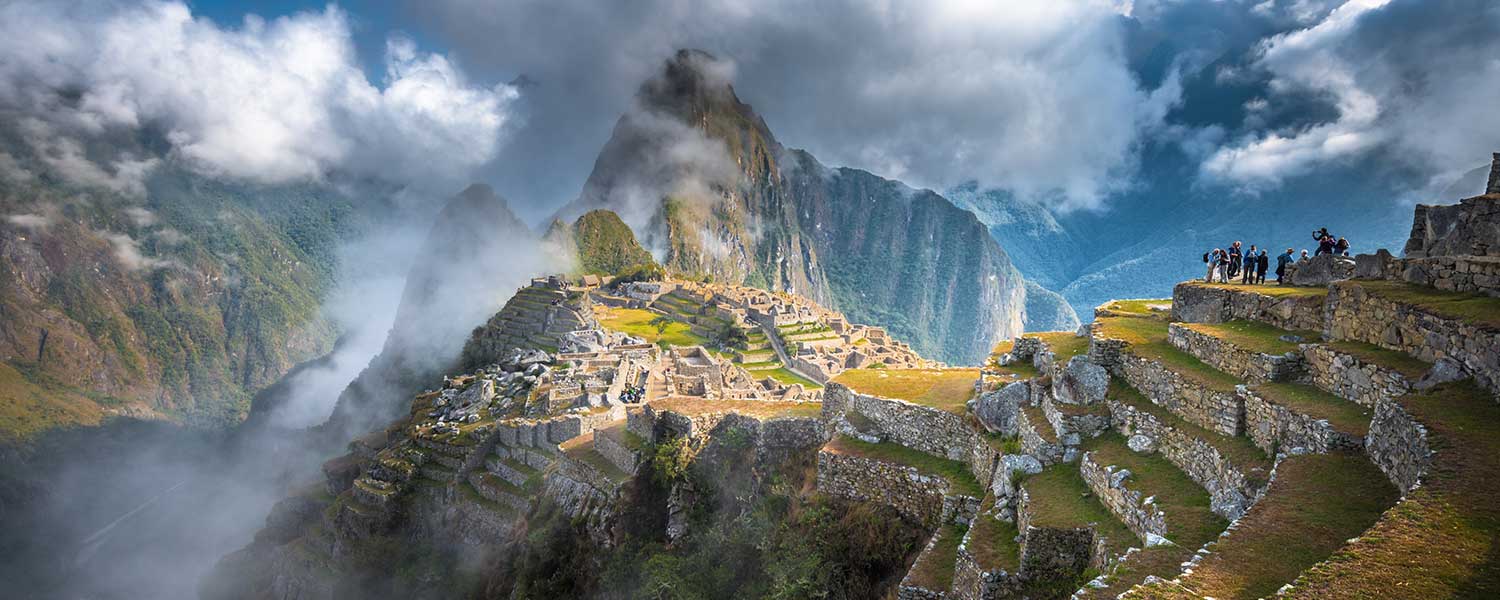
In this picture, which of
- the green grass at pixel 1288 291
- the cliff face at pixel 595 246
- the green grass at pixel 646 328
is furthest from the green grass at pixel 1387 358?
the cliff face at pixel 595 246

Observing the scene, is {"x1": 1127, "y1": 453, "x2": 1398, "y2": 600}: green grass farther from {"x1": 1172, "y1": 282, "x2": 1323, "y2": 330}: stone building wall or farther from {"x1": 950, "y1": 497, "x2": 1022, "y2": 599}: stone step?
{"x1": 1172, "y1": 282, "x2": 1323, "y2": 330}: stone building wall

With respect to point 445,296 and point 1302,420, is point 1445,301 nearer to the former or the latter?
point 1302,420

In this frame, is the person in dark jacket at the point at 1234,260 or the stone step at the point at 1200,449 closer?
the stone step at the point at 1200,449

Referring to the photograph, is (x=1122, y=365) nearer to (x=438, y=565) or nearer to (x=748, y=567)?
(x=748, y=567)

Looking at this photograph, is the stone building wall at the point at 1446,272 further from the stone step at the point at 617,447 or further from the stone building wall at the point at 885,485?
the stone step at the point at 617,447

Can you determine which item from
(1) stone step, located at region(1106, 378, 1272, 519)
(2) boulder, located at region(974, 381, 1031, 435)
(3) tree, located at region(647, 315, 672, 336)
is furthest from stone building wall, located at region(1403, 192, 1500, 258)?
(3) tree, located at region(647, 315, 672, 336)
